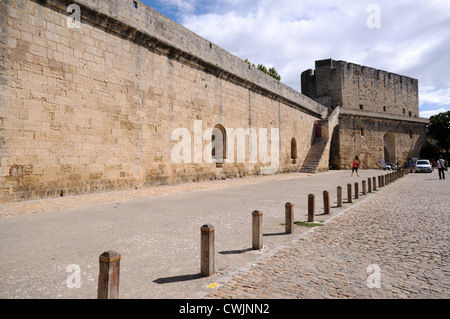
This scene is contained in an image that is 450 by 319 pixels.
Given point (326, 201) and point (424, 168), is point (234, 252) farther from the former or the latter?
point (424, 168)

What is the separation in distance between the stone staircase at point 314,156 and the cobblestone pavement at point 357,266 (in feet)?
57.0

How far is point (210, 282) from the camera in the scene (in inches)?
101

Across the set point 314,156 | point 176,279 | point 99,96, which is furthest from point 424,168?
point 176,279

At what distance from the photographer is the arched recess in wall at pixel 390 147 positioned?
104 ft

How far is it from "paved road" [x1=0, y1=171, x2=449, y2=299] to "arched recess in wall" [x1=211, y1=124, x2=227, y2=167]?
8274 millimetres

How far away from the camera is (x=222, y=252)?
11.3 feet

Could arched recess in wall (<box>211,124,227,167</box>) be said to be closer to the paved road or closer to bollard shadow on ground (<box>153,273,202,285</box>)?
the paved road

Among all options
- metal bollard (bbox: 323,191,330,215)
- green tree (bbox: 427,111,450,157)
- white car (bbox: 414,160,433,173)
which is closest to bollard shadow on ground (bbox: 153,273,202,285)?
metal bollard (bbox: 323,191,330,215)

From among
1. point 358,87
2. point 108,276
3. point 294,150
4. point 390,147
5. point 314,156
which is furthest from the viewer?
point 358,87

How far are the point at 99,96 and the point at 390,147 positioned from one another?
111 ft

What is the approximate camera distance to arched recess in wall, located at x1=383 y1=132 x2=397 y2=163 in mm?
31547

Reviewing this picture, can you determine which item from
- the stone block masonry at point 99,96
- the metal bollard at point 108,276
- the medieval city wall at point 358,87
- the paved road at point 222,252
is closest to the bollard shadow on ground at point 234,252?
the paved road at point 222,252

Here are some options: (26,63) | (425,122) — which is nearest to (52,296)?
(26,63)

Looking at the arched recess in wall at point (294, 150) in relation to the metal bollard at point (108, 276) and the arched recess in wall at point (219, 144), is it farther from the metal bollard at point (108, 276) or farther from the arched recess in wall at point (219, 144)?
the metal bollard at point (108, 276)
